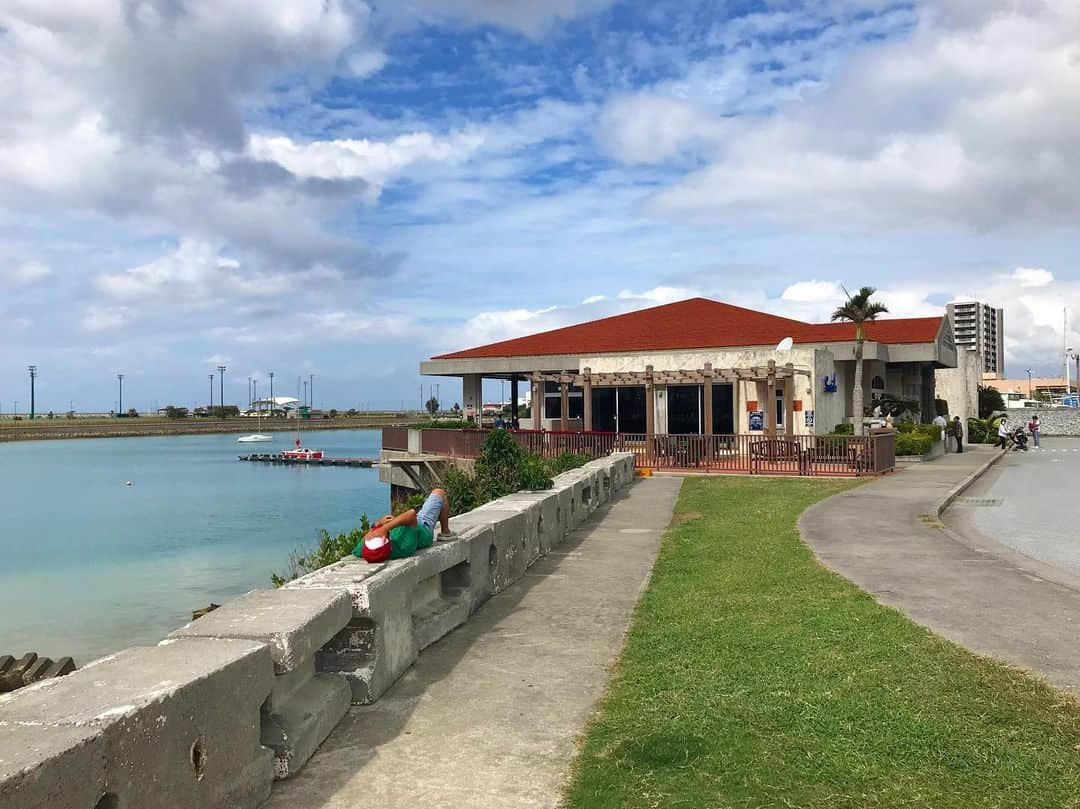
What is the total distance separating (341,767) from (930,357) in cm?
3528

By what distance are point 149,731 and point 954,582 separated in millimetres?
7880

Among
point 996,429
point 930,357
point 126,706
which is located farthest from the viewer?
point 996,429

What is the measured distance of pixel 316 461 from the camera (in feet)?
240

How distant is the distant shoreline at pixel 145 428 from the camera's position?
115 meters

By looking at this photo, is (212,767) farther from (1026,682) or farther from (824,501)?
(824,501)

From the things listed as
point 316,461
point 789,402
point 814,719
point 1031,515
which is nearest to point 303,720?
point 814,719

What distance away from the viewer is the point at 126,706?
304cm

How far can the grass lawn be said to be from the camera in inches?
155

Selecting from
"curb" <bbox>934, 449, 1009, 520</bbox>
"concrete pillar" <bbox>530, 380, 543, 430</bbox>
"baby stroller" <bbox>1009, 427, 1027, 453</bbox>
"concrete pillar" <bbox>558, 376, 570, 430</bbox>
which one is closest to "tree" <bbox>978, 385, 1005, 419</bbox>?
"baby stroller" <bbox>1009, 427, 1027, 453</bbox>

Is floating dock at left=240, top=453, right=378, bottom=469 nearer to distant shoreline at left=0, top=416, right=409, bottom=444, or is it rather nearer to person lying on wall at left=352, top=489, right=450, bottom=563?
distant shoreline at left=0, top=416, right=409, bottom=444

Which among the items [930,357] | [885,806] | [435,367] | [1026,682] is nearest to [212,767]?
[885,806]

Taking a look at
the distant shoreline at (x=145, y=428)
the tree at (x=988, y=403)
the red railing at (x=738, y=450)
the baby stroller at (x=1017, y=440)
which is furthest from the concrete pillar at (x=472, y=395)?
the distant shoreline at (x=145, y=428)

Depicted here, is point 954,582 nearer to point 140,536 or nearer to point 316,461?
point 140,536

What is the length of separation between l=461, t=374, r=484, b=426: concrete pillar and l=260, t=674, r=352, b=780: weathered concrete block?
106 feet
